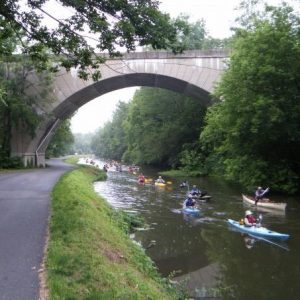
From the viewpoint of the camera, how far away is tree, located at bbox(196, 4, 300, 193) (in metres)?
25.3

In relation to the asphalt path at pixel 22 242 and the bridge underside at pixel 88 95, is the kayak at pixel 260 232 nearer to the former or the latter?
the asphalt path at pixel 22 242

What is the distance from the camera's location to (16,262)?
8.02 m

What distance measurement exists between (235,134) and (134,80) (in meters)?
14.9

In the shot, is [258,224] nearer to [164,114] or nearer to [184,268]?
[184,268]

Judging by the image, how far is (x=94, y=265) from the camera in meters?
8.02

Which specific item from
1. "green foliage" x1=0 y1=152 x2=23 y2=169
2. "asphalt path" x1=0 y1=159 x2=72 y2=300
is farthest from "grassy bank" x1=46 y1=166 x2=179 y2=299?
"green foliage" x1=0 y1=152 x2=23 y2=169

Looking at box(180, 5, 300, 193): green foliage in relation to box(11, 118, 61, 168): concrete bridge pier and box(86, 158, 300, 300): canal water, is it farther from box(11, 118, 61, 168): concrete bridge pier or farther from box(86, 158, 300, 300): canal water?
box(11, 118, 61, 168): concrete bridge pier

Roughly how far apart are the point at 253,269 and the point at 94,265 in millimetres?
5349

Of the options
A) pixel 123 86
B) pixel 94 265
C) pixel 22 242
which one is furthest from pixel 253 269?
pixel 123 86

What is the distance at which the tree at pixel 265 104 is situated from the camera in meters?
25.3

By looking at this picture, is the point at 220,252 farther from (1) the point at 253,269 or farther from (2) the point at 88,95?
(2) the point at 88,95

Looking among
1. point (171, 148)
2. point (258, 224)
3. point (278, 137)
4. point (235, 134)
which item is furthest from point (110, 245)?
point (171, 148)

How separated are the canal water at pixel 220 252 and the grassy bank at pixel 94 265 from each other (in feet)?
4.40

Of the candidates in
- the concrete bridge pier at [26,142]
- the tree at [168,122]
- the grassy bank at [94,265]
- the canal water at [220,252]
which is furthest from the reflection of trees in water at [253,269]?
the tree at [168,122]
